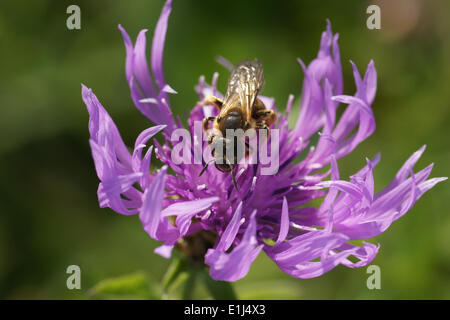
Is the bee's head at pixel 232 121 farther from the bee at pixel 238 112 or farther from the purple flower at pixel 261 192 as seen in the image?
the purple flower at pixel 261 192

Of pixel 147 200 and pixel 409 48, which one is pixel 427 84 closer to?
pixel 409 48

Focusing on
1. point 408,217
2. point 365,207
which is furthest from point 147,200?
point 408,217

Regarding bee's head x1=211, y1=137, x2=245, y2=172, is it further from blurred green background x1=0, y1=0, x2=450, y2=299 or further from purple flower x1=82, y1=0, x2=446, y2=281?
blurred green background x1=0, y1=0, x2=450, y2=299

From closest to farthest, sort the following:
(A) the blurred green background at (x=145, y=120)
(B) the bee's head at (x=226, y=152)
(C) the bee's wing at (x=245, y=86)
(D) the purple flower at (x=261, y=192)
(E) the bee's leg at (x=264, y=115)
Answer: (D) the purple flower at (x=261, y=192), (B) the bee's head at (x=226, y=152), (C) the bee's wing at (x=245, y=86), (E) the bee's leg at (x=264, y=115), (A) the blurred green background at (x=145, y=120)

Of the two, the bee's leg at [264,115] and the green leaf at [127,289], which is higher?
the bee's leg at [264,115]

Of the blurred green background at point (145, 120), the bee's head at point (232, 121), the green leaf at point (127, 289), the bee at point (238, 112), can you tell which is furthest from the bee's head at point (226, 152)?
the blurred green background at point (145, 120)

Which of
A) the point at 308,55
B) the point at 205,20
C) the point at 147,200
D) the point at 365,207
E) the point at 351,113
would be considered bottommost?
the point at 365,207

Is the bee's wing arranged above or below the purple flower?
above

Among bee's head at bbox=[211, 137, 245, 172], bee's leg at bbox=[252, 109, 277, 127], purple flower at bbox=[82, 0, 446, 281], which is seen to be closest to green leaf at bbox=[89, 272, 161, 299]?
purple flower at bbox=[82, 0, 446, 281]

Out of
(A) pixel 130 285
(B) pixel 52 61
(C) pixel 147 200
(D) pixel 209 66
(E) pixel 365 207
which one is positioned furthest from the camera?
(D) pixel 209 66
